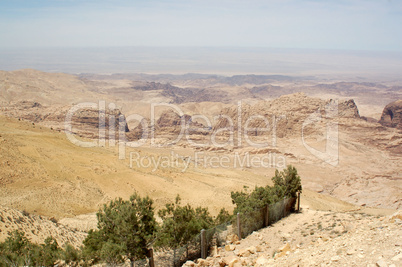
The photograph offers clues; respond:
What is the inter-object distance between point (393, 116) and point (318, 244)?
57196mm

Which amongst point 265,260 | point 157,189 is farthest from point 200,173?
point 265,260

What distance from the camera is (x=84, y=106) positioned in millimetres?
50375

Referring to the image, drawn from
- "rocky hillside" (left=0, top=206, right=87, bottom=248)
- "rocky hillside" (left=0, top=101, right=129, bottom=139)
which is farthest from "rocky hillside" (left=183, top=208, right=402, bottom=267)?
"rocky hillside" (left=0, top=101, right=129, bottom=139)

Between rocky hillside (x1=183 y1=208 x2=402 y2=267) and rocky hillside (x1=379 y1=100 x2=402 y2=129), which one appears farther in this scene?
rocky hillside (x1=379 y1=100 x2=402 y2=129)

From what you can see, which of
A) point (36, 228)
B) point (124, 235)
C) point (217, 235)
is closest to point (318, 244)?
point (217, 235)

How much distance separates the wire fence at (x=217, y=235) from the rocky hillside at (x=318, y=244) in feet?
0.75

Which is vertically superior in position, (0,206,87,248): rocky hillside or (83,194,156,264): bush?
(83,194,156,264): bush

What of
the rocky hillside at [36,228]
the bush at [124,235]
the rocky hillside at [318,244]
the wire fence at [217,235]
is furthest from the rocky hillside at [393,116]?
the bush at [124,235]

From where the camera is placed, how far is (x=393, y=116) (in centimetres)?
5591

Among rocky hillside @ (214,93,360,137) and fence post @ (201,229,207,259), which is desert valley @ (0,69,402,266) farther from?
fence post @ (201,229,207,259)

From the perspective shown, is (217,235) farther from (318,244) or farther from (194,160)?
(194,160)

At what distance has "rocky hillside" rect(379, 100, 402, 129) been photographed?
180 feet

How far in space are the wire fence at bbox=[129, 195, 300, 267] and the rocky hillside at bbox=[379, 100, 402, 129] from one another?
52384mm

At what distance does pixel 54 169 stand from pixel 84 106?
32426 mm
